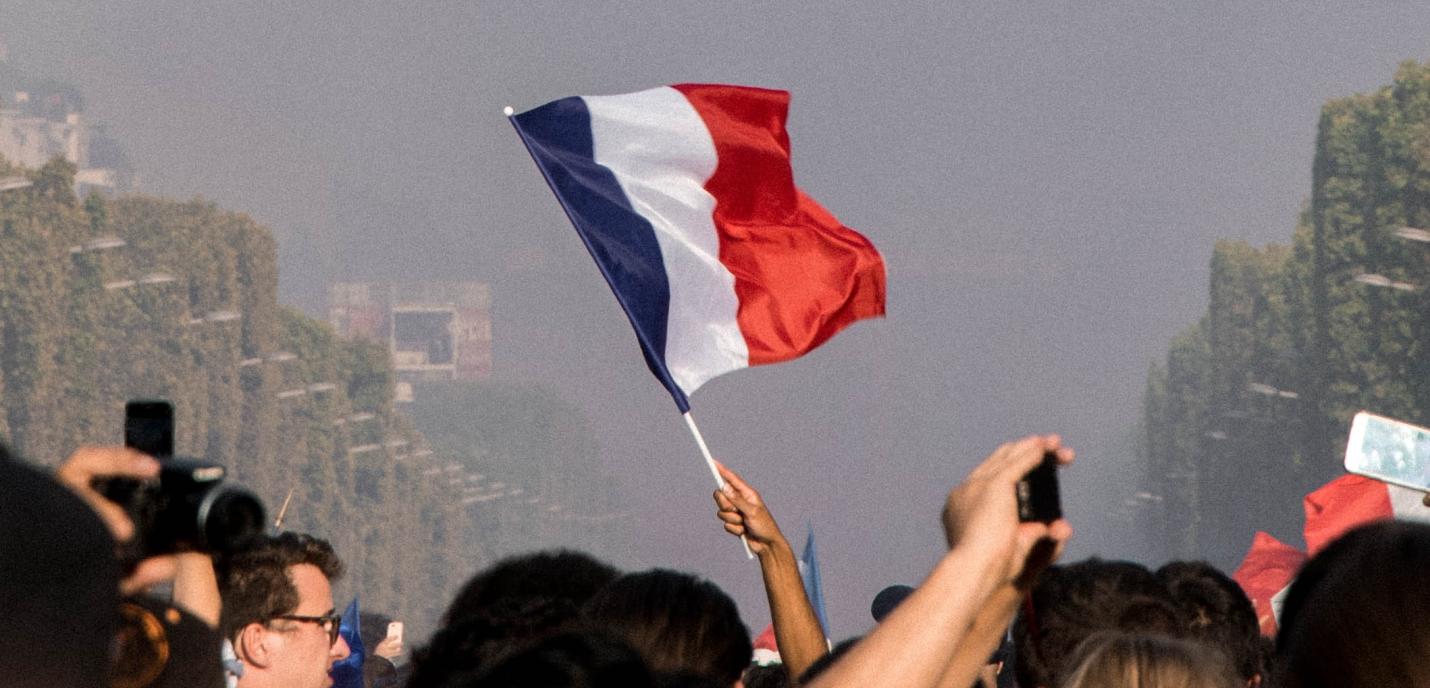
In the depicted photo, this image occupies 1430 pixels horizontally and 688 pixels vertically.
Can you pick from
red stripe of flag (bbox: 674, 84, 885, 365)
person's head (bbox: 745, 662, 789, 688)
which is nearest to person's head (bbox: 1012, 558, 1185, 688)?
person's head (bbox: 745, 662, 789, 688)

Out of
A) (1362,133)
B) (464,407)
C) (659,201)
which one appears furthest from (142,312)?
(464,407)

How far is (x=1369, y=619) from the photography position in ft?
8.21

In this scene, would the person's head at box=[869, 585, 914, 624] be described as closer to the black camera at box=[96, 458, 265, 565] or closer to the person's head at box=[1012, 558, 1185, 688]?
the person's head at box=[1012, 558, 1185, 688]

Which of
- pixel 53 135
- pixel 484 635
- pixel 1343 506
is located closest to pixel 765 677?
pixel 484 635

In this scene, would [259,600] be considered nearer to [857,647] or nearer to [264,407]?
[857,647]

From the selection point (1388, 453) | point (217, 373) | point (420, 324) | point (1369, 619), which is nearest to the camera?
point (1369, 619)

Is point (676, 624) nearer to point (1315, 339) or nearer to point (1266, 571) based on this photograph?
point (1266, 571)

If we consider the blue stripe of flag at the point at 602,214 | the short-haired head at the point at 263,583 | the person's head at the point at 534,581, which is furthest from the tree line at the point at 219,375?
the person's head at the point at 534,581

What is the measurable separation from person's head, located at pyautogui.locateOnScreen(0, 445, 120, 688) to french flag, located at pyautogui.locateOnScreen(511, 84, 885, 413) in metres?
4.74

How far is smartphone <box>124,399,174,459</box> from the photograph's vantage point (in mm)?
2588

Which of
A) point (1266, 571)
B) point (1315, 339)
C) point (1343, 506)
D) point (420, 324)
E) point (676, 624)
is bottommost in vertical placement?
point (420, 324)

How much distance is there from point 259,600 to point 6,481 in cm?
283

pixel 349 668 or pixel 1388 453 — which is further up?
pixel 1388 453

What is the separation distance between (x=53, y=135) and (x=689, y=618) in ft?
390
